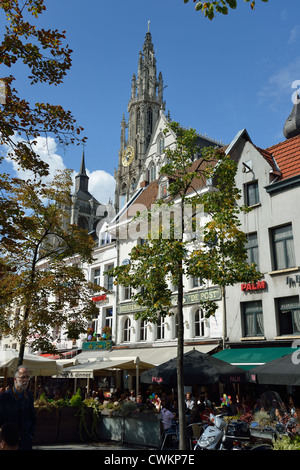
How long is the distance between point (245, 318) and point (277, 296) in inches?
86.9

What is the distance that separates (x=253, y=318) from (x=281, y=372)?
23.0 ft

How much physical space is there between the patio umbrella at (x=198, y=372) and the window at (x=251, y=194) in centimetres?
916

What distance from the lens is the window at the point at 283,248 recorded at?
18.7m

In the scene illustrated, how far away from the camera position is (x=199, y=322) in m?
23.0

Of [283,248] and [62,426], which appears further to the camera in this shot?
[283,248]

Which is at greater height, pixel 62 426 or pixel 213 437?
pixel 213 437

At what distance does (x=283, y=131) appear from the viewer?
977 inches

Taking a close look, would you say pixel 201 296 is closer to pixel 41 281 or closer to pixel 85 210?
pixel 41 281

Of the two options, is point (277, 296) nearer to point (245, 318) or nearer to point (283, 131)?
point (245, 318)

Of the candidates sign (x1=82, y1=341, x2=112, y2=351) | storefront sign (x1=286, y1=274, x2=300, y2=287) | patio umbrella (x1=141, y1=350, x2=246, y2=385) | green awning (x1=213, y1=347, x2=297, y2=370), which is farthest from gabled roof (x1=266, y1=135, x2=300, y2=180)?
sign (x1=82, y1=341, x2=112, y2=351)

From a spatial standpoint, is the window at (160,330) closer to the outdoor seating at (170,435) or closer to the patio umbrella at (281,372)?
the patio umbrella at (281,372)

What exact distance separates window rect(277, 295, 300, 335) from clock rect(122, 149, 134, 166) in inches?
2920

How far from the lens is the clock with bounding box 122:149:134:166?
90.1 m

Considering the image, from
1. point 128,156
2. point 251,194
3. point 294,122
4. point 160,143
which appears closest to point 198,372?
point 251,194
